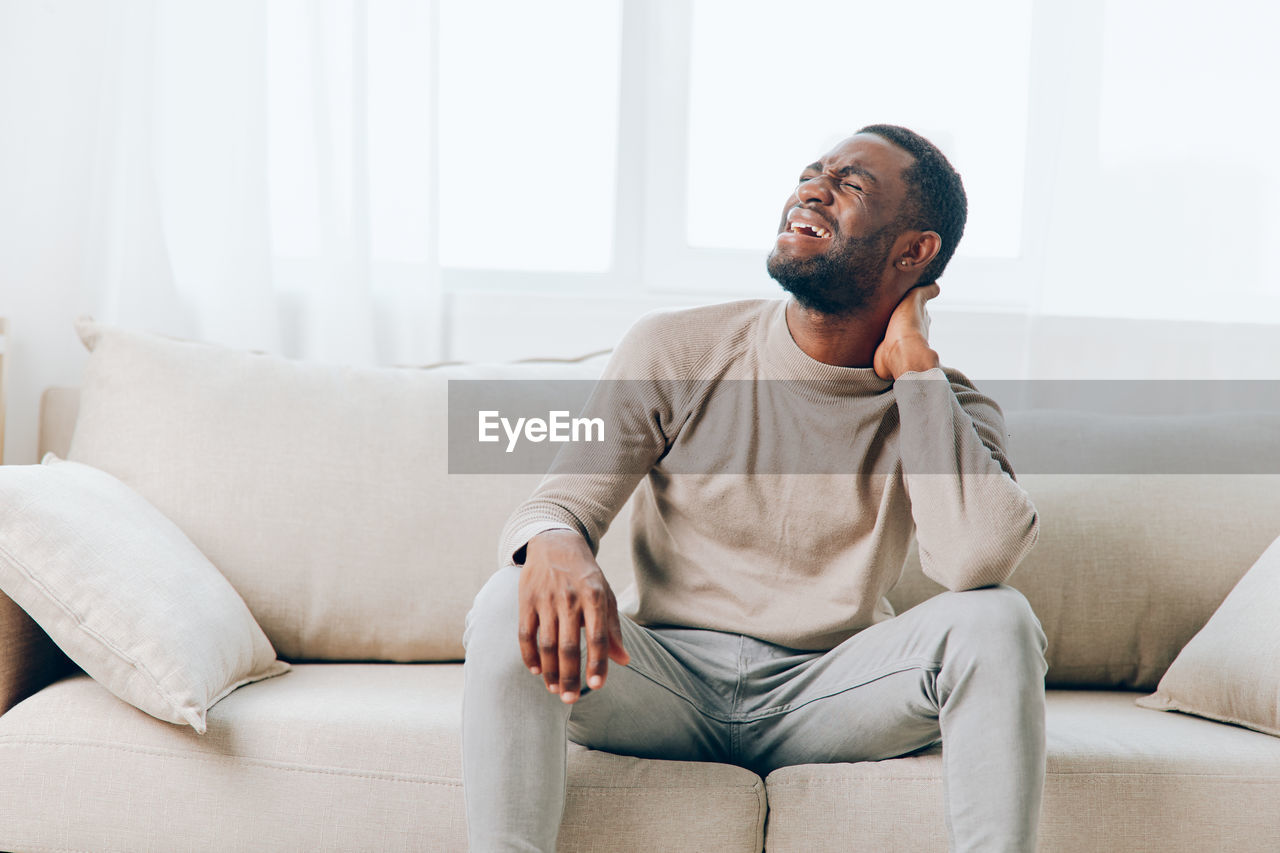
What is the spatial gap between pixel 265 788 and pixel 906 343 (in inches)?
38.5

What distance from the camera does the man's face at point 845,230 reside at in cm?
139

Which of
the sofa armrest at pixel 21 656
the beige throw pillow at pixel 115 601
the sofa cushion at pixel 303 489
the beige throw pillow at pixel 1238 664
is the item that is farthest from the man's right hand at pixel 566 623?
the beige throw pillow at pixel 1238 664

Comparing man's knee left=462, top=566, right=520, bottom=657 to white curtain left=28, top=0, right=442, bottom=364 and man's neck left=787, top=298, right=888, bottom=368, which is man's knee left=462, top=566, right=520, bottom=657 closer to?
man's neck left=787, top=298, right=888, bottom=368

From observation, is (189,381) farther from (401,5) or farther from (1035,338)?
(1035,338)

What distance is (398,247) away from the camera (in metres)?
2.08

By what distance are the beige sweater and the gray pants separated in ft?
0.24

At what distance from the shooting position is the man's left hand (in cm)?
133

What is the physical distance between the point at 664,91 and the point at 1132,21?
3.35ft

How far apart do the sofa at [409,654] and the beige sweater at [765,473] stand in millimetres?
233

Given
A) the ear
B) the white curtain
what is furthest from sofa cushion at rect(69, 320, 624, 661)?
the ear

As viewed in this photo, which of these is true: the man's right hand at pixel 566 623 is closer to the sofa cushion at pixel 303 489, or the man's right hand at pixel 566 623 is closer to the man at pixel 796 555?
the man at pixel 796 555

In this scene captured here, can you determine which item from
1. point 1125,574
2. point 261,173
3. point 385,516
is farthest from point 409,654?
point 1125,574

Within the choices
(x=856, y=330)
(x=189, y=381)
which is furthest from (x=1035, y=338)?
(x=189, y=381)

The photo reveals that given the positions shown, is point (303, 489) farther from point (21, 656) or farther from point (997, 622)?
point (997, 622)
